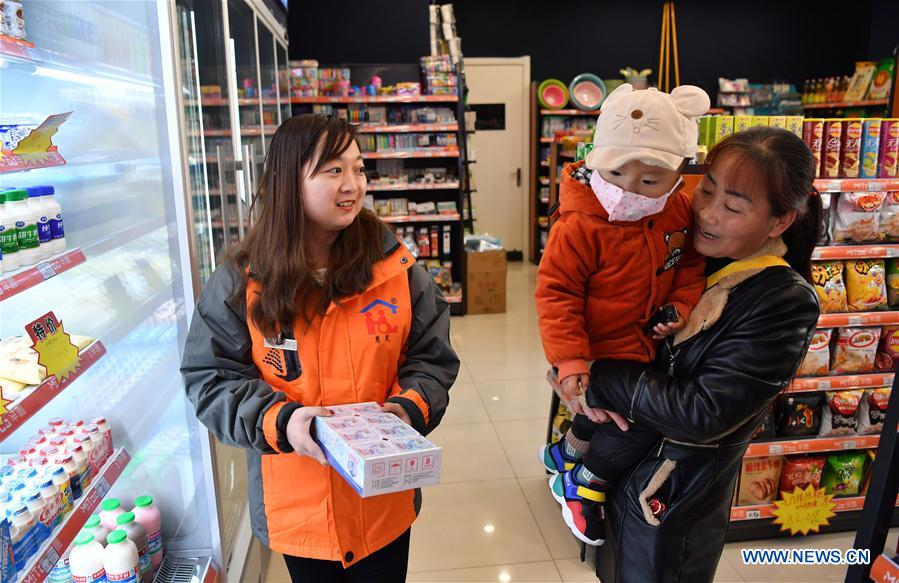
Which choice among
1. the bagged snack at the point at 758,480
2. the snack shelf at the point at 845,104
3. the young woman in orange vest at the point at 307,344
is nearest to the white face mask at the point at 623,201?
the young woman in orange vest at the point at 307,344

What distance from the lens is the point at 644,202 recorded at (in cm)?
144

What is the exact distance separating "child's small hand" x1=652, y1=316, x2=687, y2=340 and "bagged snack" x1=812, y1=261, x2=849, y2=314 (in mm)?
1638

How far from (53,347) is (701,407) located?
1562mm

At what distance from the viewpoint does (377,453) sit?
1.20m

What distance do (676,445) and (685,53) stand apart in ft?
31.8

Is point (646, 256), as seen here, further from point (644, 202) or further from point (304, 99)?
point (304, 99)

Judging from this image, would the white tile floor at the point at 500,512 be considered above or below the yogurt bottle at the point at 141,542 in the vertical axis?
below

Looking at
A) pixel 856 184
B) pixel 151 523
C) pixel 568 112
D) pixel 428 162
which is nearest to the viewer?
pixel 151 523

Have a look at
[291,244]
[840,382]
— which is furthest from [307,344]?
[840,382]

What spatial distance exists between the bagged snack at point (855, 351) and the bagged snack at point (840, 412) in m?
0.10

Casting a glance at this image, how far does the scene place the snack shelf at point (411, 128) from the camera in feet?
20.9

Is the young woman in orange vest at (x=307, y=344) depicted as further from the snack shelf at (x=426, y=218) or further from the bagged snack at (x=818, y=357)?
the snack shelf at (x=426, y=218)

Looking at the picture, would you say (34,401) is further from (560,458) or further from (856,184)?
(856,184)

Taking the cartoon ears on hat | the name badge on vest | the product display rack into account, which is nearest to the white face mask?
the cartoon ears on hat
